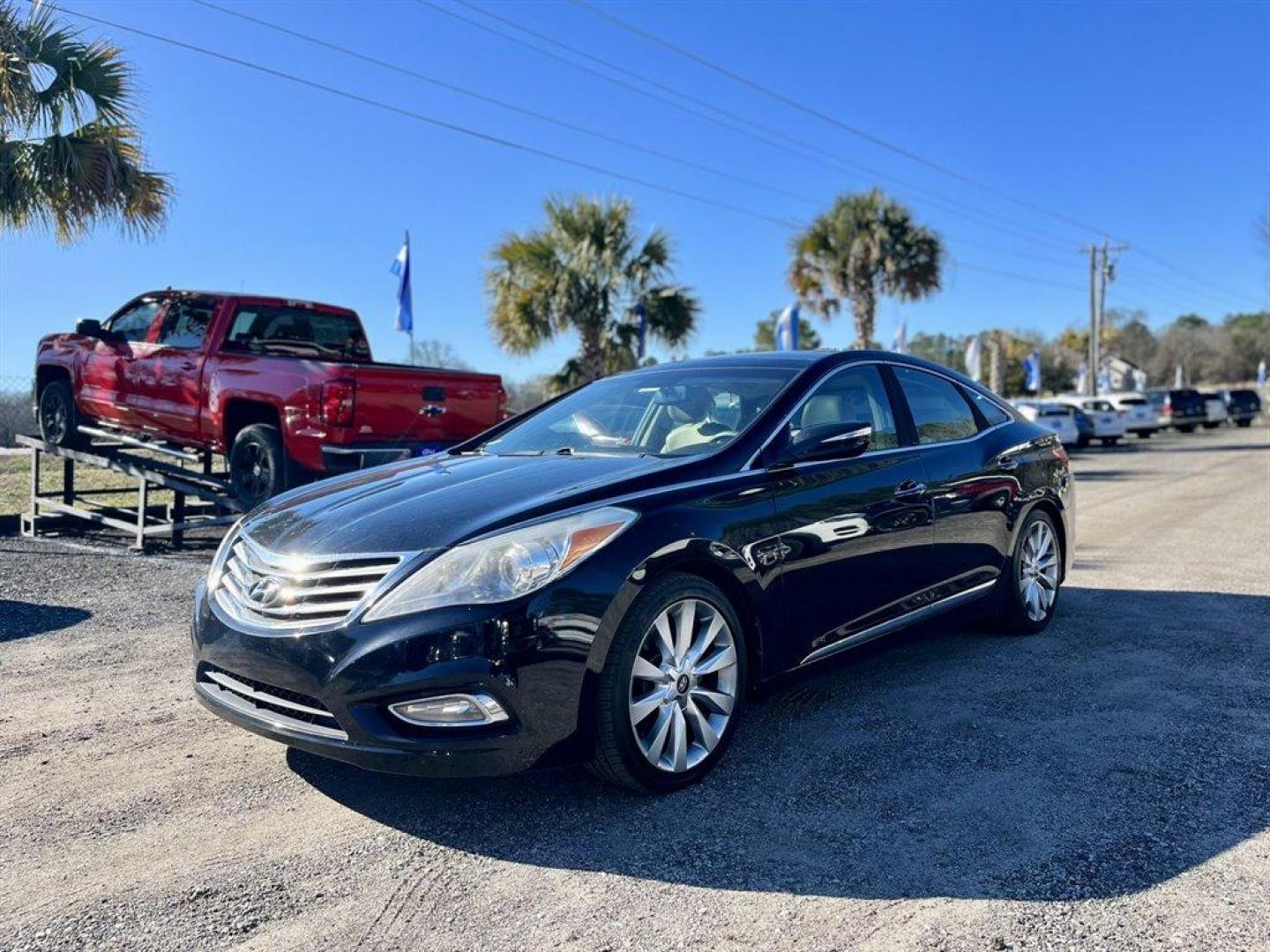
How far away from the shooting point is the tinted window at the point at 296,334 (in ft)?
29.0

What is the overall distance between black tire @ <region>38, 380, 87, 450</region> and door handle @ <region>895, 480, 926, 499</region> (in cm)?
894

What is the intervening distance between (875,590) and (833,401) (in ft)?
2.84

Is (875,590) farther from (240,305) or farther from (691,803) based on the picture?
(240,305)

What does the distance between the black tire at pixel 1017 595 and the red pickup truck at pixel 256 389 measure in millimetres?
4134

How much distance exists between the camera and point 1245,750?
3834 millimetres

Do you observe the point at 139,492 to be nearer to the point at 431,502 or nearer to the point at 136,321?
the point at 136,321

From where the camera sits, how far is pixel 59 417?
10.4 meters

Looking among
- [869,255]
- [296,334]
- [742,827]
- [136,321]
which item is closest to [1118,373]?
[869,255]

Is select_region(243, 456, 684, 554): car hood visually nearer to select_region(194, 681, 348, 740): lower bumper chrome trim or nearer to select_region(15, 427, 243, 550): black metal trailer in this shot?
select_region(194, 681, 348, 740): lower bumper chrome trim

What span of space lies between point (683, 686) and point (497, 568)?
79cm

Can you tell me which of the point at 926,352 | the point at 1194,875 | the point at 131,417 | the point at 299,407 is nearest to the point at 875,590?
the point at 1194,875

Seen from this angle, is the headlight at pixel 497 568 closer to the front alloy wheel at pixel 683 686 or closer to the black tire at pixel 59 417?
the front alloy wheel at pixel 683 686

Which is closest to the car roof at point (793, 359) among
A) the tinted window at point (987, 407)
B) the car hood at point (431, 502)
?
the tinted window at point (987, 407)

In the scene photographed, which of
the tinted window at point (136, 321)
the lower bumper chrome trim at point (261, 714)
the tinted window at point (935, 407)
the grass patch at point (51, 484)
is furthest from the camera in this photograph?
the grass patch at point (51, 484)
